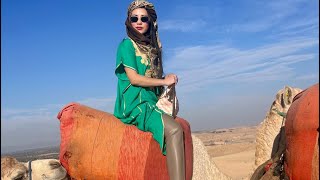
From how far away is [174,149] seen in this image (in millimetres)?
3283

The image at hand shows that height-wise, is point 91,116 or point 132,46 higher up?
point 132,46

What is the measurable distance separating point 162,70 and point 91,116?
71 centimetres

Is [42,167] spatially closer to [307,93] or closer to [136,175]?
[136,175]

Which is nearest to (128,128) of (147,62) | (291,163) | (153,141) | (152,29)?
(153,141)

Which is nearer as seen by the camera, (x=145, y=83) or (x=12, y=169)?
(x=12, y=169)

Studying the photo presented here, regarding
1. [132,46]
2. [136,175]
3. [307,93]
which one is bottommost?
[136,175]

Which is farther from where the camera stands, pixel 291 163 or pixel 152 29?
pixel 152 29

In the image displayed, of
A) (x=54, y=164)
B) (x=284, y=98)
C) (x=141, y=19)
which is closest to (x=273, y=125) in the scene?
(x=284, y=98)

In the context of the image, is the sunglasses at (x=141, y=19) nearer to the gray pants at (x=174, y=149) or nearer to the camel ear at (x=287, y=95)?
the gray pants at (x=174, y=149)

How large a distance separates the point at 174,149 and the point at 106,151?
0.47m

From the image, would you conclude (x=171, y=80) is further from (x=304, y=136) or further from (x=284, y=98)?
(x=284, y=98)

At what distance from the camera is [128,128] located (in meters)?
3.36

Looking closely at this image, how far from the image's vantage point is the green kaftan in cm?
337

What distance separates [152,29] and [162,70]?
339mm
